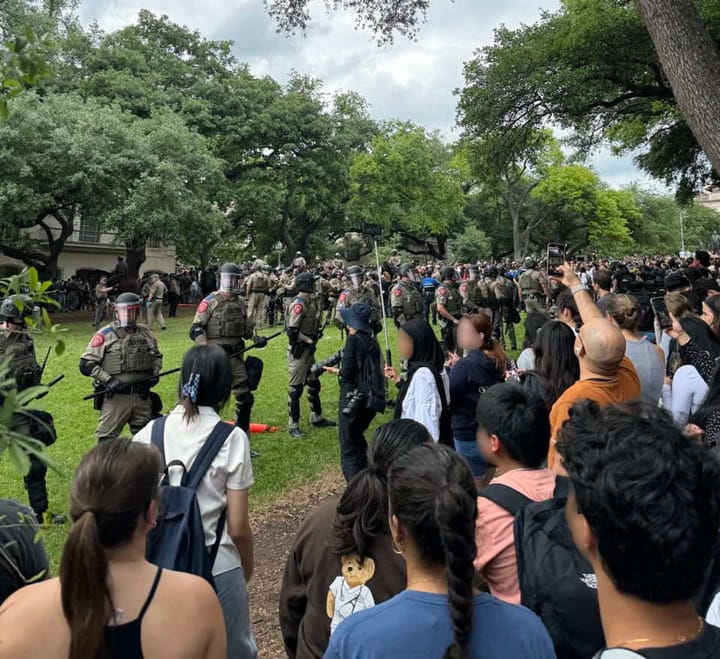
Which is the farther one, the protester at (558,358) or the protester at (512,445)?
the protester at (558,358)

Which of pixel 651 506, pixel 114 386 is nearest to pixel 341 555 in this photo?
pixel 651 506

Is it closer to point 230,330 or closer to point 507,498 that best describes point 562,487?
point 507,498

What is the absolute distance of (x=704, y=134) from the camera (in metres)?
7.02

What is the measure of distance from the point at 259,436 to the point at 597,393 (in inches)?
221

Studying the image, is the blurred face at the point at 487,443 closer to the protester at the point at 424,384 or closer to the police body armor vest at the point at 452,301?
the protester at the point at 424,384

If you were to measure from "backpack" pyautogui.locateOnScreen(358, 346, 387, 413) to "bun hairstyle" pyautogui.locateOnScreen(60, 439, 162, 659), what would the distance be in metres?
3.19

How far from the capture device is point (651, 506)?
1.32m

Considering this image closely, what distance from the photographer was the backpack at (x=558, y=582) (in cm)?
179

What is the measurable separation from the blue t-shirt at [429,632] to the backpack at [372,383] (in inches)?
139

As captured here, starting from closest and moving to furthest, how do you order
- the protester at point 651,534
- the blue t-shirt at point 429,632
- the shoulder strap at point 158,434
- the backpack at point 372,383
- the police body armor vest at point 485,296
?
the protester at point 651,534, the blue t-shirt at point 429,632, the shoulder strap at point 158,434, the backpack at point 372,383, the police body armor vest at point 485,296

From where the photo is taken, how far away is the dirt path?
392 centimetres

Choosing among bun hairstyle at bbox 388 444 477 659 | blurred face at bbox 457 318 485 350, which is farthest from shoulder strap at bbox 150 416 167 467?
blurred face at bbox 457 318 485 350

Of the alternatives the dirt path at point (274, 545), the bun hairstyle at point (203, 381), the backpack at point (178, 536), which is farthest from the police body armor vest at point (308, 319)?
the backpack at point (178, 536)

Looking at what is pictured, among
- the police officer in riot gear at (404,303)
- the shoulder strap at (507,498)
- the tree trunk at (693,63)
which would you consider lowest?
the shoulder strap at (507,498)
